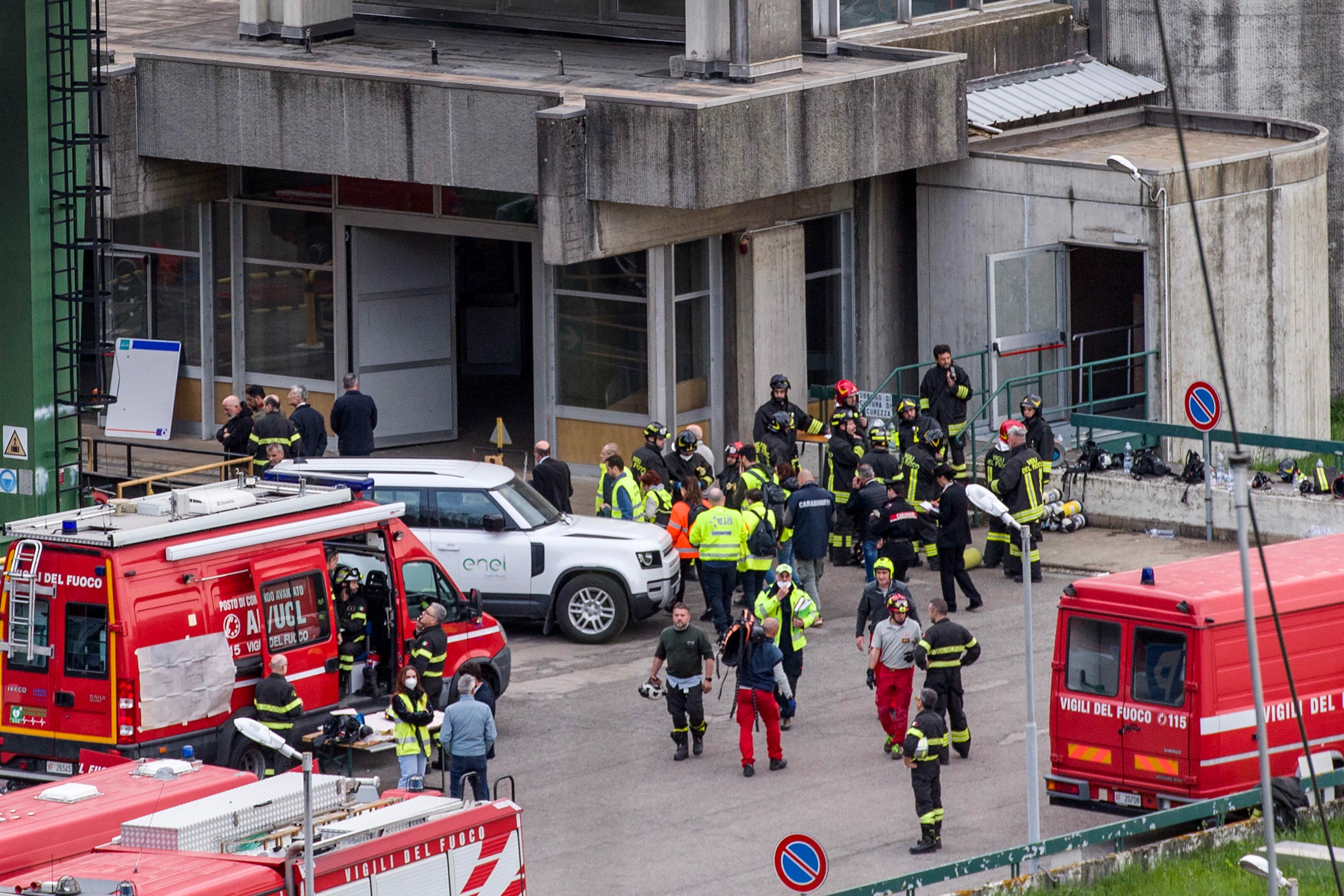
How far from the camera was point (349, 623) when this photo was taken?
1812 cm

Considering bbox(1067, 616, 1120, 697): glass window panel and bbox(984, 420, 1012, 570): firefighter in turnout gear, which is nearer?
bbox(1067, 616, 1120, 697): glass window panel

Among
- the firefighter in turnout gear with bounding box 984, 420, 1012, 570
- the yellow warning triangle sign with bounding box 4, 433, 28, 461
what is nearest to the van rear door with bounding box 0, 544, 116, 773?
the yellow warning triangle sign with bounding box 4, 433, 28, 461

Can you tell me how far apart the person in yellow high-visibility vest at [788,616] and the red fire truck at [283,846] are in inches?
193

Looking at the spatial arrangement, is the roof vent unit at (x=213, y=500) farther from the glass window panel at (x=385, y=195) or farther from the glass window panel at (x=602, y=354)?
the glass window panel at (x=385, y=195)

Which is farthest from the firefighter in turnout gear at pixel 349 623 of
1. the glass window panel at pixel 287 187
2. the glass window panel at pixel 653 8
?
the glass window panel at pixel 653 8

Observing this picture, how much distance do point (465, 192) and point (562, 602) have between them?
8.73 meters

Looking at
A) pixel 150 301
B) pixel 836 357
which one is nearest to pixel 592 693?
pixel 836 357

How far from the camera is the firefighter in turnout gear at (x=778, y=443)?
2341 centimetres

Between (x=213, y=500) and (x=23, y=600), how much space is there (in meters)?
1.62

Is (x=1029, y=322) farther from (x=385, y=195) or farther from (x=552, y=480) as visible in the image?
(x=385, y=195)

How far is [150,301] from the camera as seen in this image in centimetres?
3097

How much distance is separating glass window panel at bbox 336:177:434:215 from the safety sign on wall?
8260mm

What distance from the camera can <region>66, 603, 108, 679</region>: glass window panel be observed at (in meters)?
Answer: 16.2

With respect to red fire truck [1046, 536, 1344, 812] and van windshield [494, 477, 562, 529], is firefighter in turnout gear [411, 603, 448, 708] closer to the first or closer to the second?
van windshield [494, 477, 562, 529]
